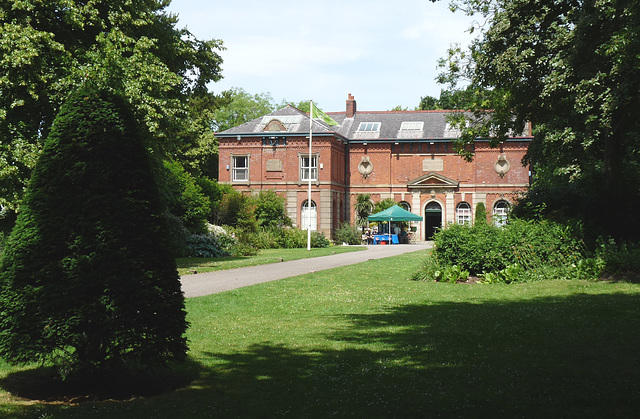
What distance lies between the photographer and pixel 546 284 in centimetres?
1404

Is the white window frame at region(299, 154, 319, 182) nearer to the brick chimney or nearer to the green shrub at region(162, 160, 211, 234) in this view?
the brick chimney

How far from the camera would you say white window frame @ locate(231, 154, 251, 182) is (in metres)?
48.3

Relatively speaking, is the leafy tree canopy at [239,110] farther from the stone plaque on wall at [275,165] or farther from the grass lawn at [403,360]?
the grass lawn at [403,360]

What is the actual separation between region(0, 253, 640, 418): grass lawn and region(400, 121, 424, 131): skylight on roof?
39135 millimetres

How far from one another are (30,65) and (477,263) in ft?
47.2

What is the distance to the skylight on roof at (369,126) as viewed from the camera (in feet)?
169

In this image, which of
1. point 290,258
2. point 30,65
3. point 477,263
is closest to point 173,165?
point 290,258

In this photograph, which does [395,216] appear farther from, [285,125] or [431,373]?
[431,373]

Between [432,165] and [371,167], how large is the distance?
4.90 meters

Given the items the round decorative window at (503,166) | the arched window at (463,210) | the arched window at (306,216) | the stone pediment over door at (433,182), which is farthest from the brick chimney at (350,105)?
the round decorative window at (503,166)

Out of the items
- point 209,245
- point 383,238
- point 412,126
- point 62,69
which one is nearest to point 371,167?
point 412,126

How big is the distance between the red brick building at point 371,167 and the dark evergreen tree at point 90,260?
40368mm

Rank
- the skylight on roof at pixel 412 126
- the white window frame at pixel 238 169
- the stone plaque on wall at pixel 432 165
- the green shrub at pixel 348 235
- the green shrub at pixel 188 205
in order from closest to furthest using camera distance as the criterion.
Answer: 1. the green shrub at pixel 188 205
2. the green shrub at pixel 348 235
3. the white window frame at pixel 238 169
4. the stone plaque on wall at pixel 432 165
5. the skylight on roof at pixel 412 126

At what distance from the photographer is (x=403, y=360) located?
7012mm
